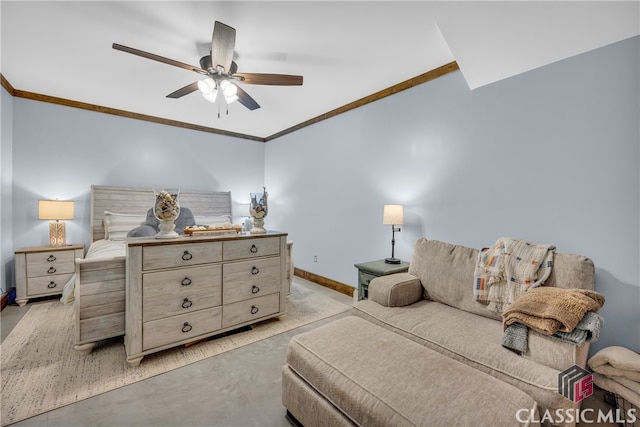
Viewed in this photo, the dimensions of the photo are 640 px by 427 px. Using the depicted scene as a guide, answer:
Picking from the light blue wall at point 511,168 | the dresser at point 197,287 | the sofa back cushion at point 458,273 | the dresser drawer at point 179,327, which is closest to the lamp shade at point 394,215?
the light blue wall at point 511,168

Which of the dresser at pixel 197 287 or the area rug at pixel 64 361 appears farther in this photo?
the dresser at pixel 197 287

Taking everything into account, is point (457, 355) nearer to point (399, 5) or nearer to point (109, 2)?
point (399, 5)

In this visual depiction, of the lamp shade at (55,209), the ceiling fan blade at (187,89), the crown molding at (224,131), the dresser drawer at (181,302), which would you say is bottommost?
the dresser drawer at (181,302)

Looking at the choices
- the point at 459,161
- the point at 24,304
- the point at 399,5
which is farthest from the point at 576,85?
the point at 24,304

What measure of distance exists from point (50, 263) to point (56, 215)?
1.94ft

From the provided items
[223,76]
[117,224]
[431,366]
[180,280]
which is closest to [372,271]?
[431,366]

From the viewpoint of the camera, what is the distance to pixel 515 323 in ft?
4.83

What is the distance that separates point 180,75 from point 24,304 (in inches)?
126

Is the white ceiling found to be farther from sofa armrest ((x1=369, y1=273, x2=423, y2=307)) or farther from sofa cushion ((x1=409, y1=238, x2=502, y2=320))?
sofa armrest ((x1=369, y1=273, x2=423, y2=307))

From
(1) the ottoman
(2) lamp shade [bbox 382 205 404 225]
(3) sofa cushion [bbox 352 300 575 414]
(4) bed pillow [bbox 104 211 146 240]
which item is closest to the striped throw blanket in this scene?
(3) sofa cushion [bbox 352 300 575 414]

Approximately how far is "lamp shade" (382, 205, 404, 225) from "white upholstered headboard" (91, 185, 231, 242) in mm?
3345

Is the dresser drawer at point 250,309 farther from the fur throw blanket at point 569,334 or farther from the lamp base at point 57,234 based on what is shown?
the lamp base at point 57,234

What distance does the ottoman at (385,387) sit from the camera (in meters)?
1.00

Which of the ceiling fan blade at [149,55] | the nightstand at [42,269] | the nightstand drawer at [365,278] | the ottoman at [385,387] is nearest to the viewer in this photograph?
the ottoman at [385,387]
